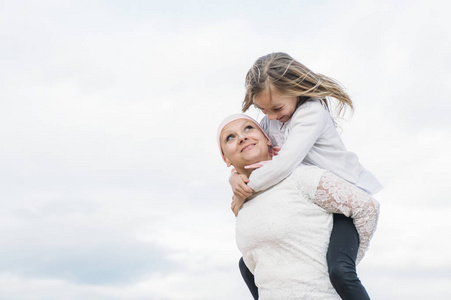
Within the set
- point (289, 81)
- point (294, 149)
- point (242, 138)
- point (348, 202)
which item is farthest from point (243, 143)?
point (348, 202)

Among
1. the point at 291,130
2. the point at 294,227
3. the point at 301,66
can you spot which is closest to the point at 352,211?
the point at 294,227

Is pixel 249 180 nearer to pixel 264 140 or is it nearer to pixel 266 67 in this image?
pixel 264 140

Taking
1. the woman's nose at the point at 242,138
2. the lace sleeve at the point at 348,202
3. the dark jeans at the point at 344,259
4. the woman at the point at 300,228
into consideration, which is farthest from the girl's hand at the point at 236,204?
the dark jeans at the point at 344,259

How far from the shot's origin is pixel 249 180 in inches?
157

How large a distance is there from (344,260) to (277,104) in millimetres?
1251

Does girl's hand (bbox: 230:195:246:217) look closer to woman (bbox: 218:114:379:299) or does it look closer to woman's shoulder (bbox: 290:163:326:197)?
woman (bbox: 218:114:379:299)

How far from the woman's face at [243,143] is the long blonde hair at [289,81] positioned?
258 millimetres

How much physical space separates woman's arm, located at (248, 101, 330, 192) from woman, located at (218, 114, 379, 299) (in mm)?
82

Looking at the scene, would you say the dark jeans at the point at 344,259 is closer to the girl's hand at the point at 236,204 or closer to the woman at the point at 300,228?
the woman at the point at 300,228

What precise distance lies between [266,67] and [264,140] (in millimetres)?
570

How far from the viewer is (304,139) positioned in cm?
388

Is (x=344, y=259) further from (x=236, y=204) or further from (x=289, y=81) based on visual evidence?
(x=289, y=81)

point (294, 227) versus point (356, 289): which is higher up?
point (294, 227)

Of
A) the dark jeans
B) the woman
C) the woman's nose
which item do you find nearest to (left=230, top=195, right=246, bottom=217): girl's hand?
the woman
